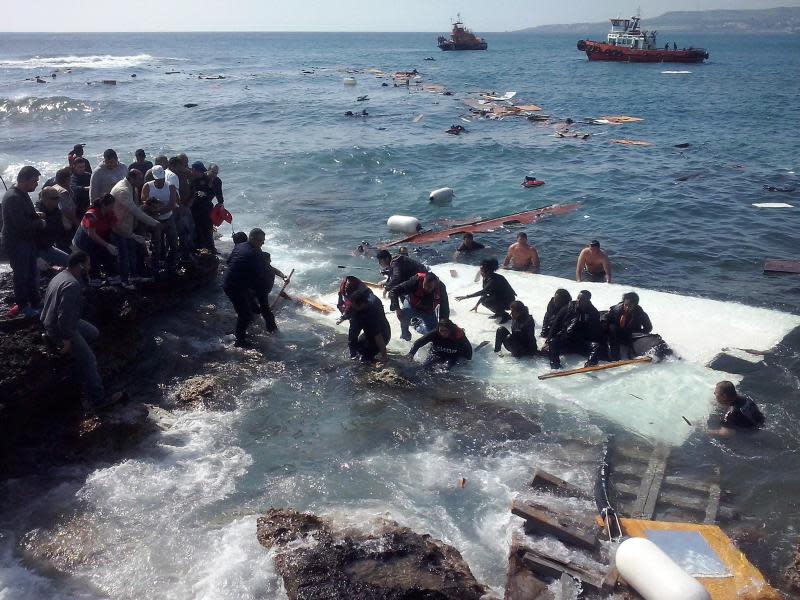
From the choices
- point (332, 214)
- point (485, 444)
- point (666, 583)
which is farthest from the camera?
point (332, 214)

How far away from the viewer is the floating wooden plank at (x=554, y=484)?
723 centimetres

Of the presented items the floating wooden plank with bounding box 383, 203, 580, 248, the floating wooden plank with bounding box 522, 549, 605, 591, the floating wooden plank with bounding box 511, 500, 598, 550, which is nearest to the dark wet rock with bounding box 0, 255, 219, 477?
the floating wooden plank with bounding box 511, 500, 598, 550

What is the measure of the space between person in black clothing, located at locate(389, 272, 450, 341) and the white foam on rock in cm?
44

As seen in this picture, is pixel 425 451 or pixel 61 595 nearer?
pixel 61 595

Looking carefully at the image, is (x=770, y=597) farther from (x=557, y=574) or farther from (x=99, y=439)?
(x=99, y=439)

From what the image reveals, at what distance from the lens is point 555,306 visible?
426 inches

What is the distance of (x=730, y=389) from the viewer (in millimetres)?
8492

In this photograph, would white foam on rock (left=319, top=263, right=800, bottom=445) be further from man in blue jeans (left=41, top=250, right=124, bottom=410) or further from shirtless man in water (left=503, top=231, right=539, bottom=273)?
man in blue jeans (left=41, top=250, right=124, bottom=410)

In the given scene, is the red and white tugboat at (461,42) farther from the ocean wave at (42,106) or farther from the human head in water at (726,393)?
the human head in water at (726,393)

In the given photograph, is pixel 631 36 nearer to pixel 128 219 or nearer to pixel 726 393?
pixel 726 393

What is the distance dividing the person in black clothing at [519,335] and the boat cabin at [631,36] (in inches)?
3289

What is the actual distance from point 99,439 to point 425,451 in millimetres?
4144

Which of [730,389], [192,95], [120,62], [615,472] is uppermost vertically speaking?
[120,62]

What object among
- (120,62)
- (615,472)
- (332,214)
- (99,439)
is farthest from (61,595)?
(120,62)
